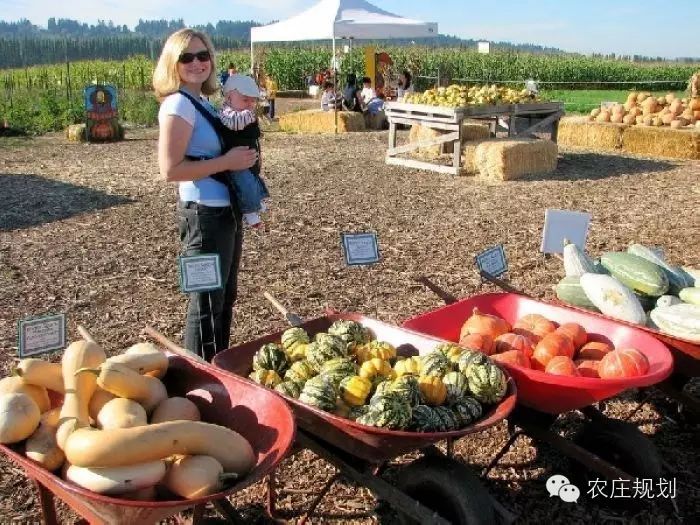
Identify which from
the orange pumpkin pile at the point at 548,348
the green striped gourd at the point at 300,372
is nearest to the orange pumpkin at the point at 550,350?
the orange pumpkin pile at the point at 548,348

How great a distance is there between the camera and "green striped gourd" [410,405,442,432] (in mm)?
2307

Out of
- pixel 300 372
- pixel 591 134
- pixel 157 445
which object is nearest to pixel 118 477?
pixel 157 445

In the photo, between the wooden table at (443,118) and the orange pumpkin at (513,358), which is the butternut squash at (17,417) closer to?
the orange pumpkin at (513,358)

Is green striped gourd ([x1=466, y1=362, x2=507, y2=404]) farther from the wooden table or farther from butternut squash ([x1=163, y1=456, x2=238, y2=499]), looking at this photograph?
the wooden table

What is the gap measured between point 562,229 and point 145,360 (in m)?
2.51

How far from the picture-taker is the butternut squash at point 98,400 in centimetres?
221

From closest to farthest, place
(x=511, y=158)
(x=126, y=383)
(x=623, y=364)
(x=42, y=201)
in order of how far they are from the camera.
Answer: (x=126, y=383)
(x=623, y=364)
(x=42, y=201)
(x=511, y=158)

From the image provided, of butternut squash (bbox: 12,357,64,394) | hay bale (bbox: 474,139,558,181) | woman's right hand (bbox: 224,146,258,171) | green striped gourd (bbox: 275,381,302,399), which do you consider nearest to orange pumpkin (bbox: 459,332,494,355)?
green striped gourd (bbox: 275,381,302,399)

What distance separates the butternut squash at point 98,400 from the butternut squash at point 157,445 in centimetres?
23

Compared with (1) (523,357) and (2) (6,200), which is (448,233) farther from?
(2) (6,200)

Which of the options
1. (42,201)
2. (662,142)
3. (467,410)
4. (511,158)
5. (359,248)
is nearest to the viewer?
(467,410)

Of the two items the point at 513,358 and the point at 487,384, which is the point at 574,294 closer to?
the point at 513,358

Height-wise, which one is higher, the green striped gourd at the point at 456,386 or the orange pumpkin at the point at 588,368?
the green striped gourd at the point at 456,386

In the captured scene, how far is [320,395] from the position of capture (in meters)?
2.40
